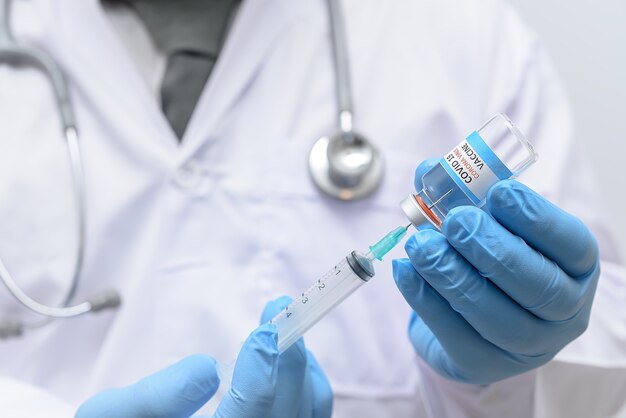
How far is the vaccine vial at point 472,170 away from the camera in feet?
1.72

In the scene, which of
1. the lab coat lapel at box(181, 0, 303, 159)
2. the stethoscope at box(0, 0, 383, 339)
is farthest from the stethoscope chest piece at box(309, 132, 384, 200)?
the lab coat lapel at box(181, 0, 303, 159)

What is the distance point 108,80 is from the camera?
0.79m

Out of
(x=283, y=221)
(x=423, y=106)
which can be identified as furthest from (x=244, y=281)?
(x=423, y=106)

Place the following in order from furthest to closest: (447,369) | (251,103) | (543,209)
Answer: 1. (251,103)
2. (447,369)
3. (543,209)

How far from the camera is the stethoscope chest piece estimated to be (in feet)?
2.50

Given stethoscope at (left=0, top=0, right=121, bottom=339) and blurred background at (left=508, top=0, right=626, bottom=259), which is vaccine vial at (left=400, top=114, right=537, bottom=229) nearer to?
stethoscope at (left=0, top=0, right=121, bottom=339)

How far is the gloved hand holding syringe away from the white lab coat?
18 cm

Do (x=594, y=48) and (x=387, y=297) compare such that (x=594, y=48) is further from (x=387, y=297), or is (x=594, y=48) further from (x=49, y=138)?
(x=49, y=138)

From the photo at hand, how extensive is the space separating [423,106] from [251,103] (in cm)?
20

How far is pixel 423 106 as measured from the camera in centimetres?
83

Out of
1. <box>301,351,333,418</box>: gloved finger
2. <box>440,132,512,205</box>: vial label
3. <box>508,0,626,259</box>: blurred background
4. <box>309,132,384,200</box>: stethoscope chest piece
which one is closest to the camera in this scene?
<box>440,132,512,205</box>: vial label

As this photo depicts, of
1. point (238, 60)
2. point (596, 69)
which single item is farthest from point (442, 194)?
point (596, 69)

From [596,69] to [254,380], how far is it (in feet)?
2.79

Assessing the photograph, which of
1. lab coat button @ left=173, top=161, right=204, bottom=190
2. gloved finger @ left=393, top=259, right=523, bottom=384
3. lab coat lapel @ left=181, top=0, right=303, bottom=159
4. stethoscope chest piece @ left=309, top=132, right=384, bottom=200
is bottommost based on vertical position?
gloved finger @ left=393, top=259, right=523, bottom=384
